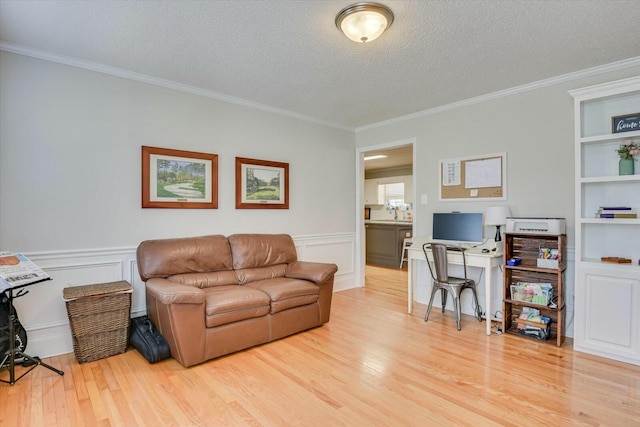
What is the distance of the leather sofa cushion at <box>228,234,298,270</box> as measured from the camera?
360 cm

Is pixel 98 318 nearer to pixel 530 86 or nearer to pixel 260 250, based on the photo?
pixel 260 250

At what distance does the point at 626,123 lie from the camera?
280 centimetres

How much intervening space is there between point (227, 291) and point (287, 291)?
1.76 ft

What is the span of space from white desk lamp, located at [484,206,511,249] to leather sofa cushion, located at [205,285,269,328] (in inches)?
92.2

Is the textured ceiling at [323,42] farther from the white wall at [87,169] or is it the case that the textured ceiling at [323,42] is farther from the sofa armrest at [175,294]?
the sofa armrest at [175,294]

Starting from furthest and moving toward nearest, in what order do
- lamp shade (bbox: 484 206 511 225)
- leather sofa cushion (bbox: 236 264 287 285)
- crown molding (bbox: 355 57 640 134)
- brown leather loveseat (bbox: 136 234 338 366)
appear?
leather sofa cushion (bbox: 236 264 287 285)
lamp shade (bbox: 484 206 511 225)
crown molding (bbox: 355 57 640 134)
brown leather loveseat (bbox: 136 234 338 366)

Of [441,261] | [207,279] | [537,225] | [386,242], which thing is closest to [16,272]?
[207,279]

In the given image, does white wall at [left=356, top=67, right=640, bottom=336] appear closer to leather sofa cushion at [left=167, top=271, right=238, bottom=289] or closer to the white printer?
the white printer

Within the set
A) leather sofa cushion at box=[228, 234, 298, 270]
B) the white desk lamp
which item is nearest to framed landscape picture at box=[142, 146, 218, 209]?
leather sofa cushion at box=[228, 234, 298, 270]

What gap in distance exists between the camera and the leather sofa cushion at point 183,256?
3.01 m

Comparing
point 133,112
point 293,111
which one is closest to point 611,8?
point 293,111

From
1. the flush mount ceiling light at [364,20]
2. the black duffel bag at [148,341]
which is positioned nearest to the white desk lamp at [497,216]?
the flush mount ceiling light at [364,20]

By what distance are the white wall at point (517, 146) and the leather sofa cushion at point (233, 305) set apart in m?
2.35

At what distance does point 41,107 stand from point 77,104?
9.8 inches
